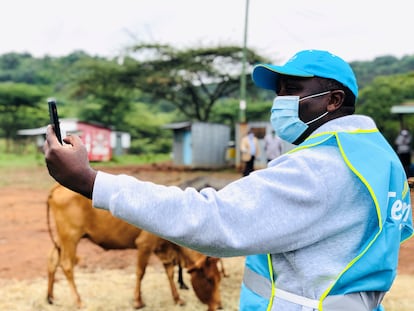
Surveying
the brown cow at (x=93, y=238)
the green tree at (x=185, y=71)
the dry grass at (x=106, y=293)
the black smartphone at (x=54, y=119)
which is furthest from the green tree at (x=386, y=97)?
the black smartphone at (x=54, y=119)

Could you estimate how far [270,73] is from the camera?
1.58 metres

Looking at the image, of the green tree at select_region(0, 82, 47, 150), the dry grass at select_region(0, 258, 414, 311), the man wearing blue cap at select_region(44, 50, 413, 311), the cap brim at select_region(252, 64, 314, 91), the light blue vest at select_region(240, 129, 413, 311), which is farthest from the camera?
the green tree at select_region(0, 82, 47, 150)

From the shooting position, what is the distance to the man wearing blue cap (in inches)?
46.1

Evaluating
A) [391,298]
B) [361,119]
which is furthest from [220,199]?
[391,298]

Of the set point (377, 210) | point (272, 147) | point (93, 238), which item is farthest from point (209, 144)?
point (377, 210)

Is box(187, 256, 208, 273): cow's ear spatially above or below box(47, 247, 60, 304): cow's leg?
above

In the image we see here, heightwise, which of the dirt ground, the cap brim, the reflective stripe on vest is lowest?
the dirt ground

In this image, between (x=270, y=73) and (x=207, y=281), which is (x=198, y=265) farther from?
(x=270, y=73)

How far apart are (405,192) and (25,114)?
32.2 meters

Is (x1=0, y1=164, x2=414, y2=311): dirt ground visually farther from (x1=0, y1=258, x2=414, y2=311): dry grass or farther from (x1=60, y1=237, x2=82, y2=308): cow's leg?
(x1=60, y1=237, x2=82, y2=308): cow's leg

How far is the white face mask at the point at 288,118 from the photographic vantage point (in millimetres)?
Result: 1516

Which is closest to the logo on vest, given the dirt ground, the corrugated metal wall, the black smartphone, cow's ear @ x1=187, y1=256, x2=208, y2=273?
the dirt ground

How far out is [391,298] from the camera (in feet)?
17.4

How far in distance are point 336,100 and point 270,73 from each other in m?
0.21
